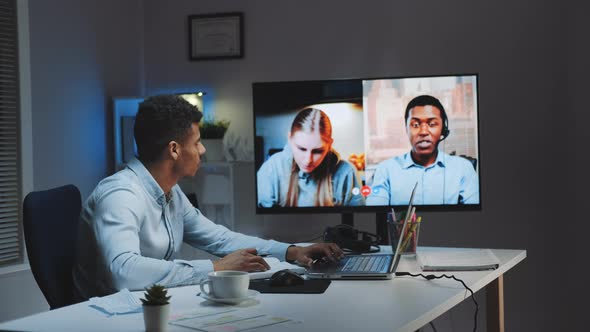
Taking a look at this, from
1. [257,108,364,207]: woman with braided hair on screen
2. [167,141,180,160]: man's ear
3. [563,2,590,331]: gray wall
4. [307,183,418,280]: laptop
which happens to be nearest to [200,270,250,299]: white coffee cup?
[307,183,418,280]: laptop

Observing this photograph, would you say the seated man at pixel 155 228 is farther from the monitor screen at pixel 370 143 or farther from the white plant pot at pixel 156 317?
the monitor screen at pixel 370 143

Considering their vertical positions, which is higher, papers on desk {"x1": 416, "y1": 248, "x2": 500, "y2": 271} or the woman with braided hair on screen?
the woman with braided hair on screen

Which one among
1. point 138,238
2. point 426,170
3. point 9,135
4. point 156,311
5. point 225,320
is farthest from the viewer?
point 9,135

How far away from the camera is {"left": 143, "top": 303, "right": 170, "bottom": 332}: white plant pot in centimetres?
129

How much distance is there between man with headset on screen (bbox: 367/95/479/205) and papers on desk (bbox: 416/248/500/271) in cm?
86

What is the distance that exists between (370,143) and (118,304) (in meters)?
1.98

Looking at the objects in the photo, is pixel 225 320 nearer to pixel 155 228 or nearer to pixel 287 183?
pixel 155 228

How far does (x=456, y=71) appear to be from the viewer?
12.2 feet

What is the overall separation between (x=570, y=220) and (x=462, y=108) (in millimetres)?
862

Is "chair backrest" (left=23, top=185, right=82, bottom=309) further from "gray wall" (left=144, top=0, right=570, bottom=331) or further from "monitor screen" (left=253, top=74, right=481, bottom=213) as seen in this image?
"gray wall" (left=144, top=0, right=570, bottom=331)

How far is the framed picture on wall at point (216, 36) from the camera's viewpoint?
403cm

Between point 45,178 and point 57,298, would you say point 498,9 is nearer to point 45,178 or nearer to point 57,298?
point 45,178

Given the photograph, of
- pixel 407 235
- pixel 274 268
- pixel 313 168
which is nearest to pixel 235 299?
pixel 274 268

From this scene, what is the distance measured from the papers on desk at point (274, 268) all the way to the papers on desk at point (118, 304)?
0.36 m
